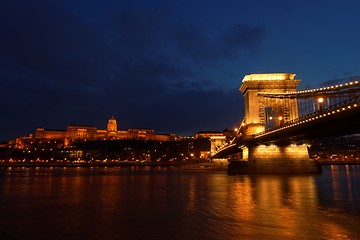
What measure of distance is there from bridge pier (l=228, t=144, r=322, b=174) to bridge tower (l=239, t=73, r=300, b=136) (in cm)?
379

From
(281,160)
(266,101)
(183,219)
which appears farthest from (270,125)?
(183,219)

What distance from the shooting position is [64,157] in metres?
174

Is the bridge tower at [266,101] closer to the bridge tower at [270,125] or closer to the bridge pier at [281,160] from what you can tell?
the bridge tower at [270,125]

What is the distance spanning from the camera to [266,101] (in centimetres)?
5231

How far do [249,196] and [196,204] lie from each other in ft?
18.0

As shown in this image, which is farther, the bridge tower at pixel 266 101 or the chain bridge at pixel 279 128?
the bridge tower at pixel 266 101

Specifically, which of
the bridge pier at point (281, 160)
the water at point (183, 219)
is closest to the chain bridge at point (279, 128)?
the bridge pier at point (281, 160)

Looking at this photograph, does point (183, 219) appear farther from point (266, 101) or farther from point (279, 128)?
point (266, 101)

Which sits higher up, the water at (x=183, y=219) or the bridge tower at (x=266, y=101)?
the bridge tower at (x=266, y=101)

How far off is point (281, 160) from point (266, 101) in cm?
989

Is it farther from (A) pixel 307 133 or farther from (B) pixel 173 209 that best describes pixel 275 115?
(B) pixel 173 209

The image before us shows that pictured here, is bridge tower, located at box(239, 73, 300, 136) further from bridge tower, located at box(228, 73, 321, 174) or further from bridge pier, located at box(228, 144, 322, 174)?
bridge pier, located at box(228, 144, 322, 174)

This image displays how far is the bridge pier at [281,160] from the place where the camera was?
46.8 m

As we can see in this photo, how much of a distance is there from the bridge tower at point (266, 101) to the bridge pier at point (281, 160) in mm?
3787
